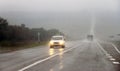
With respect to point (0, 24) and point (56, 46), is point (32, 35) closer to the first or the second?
point (0, 24)

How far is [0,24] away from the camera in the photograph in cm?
11081

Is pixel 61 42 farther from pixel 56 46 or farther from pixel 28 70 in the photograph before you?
pixel 28 70

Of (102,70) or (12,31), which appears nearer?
(102,70)

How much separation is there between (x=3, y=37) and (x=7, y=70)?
76257mm

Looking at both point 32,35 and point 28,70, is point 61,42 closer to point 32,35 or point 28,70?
point 28,70

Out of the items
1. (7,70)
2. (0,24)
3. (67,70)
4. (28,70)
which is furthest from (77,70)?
(0,24)

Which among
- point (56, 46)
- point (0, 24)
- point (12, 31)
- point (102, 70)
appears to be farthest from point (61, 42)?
point (0, 24)

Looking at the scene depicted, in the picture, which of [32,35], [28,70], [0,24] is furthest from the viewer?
[32,35]

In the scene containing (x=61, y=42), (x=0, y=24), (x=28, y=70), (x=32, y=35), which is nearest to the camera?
(x=28, y=70)

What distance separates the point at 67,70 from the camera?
15.2 metres

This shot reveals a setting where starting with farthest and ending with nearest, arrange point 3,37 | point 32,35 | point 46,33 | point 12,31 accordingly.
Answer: point 46,33
point 32,35
point 12,31
point 3,37

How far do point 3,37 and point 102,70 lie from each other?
7667 cm

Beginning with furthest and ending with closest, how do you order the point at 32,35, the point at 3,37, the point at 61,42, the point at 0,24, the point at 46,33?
the point at 46,33, the point at 32,35, the point at 0,24, the point at 3,37, the point at 61,42

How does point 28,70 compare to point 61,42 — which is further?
point 61,42
